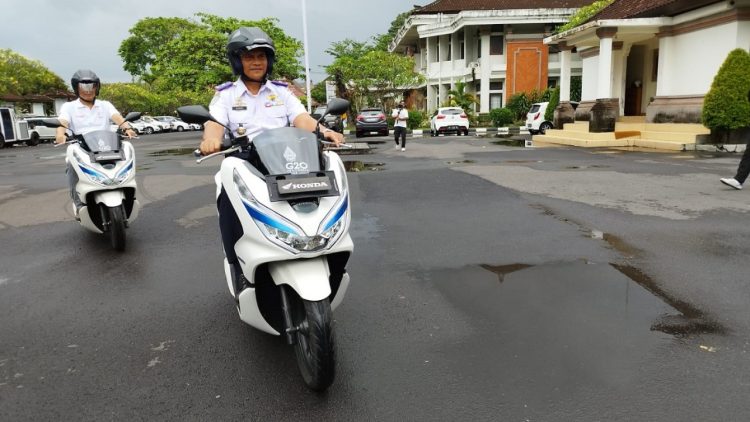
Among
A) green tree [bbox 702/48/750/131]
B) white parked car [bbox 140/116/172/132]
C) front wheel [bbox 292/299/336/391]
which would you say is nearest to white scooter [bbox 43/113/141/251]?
front wheel [bbox 292/299/336/391]

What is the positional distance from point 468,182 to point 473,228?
3.58m

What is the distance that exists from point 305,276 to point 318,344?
34cm

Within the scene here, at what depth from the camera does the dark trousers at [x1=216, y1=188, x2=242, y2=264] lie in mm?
3125

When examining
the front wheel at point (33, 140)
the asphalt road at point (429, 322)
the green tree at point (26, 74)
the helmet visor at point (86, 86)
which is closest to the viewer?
the asphalt road at point (429, 322)

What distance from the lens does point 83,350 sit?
3.45 metres

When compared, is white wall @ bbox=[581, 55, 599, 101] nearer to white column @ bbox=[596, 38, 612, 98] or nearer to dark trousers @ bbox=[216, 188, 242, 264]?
white column @ bbox=[596, 38, 612, 98]

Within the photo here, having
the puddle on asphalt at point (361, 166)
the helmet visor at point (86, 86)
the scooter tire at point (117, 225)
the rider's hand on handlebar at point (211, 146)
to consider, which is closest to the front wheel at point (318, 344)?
the rider's hand on handlebar at point (211, 146)

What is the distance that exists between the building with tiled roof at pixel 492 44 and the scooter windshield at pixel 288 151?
34.2 metres

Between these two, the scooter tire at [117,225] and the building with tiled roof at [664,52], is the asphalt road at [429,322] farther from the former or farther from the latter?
the building with tiled roof at [664,52]

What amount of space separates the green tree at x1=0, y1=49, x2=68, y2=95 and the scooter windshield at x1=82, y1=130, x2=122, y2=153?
51626 millimetres

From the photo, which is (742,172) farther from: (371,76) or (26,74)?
(26,74)

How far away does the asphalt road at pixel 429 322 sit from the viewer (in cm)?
278

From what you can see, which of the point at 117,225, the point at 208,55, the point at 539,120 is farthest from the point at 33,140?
the point at 117,225

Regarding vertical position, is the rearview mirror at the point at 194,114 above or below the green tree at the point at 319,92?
below
